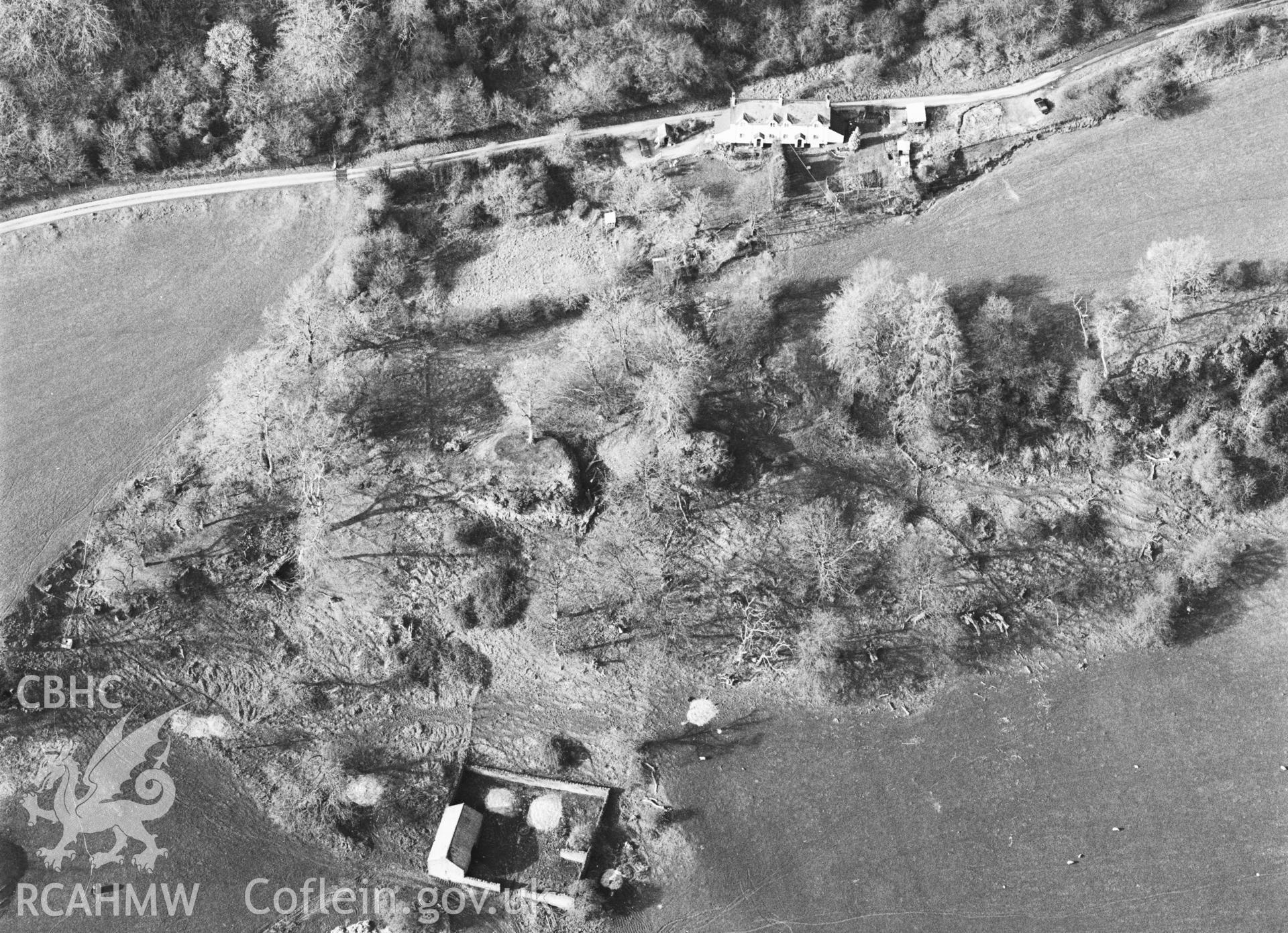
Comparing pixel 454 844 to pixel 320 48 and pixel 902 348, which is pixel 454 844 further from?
pixel 320 48

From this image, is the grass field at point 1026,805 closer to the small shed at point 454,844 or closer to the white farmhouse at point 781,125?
the small shed at point 454,844

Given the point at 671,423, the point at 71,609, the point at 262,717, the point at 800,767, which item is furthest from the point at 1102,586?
the point at 71,609

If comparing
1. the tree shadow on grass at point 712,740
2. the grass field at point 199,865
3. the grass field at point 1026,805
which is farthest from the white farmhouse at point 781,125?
the grass field at point 199,865

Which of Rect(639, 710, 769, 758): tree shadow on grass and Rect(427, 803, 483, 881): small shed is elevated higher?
Rect(639, 710, 769, 758): tree shadow on grass

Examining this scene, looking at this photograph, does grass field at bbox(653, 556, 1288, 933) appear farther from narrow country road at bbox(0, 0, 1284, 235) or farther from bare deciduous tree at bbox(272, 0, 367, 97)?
bare deciduous tree at bbox(272, 0, 367, 97)

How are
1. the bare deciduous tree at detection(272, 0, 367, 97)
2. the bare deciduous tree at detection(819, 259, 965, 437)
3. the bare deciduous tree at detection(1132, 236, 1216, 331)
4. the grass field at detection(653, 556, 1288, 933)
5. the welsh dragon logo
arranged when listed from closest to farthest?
the grass field at detection(653, 556, 1288, 933)
the welsh dragon logo
the bare deciduous tree at detection(1132, 236, 1216, 331)
the bare deciduous tree at detection(819, 259, 965, 437)
the bare deciduous tree at detection(272, 0, 367, 97)

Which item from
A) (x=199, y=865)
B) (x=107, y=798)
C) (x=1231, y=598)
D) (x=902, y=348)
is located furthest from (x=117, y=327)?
(x=1231, y=598)

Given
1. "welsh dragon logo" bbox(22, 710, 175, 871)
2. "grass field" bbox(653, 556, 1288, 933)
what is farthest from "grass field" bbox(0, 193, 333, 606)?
"grass field" bbox(653, 556, 1288, 933)
